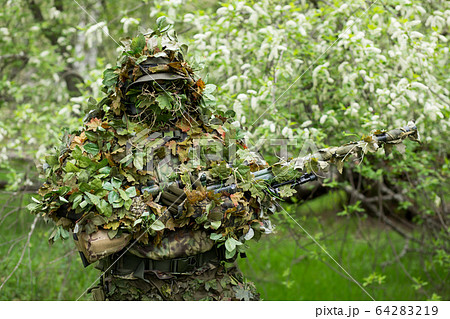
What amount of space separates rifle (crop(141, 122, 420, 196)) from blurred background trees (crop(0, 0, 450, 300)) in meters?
0.57

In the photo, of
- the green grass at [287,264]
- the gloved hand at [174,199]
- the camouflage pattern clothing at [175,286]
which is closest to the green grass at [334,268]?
the green grass at [287,264]

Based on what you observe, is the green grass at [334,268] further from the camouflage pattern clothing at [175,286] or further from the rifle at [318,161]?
the rifle at [318,161]

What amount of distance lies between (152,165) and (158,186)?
11cm

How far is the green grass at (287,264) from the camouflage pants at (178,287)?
1637mm

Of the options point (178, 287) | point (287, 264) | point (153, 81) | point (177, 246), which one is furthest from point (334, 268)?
point (153, 81)

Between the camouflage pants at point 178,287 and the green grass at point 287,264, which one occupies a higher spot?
the camouflage pants at point 178,287

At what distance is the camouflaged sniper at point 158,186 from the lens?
6.78ft

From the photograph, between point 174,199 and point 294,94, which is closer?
point 174,199

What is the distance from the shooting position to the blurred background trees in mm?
3453

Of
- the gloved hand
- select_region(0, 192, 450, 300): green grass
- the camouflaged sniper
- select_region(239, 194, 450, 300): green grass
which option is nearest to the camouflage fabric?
the camouflaged sniper

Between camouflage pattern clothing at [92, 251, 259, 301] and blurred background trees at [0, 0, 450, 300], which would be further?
blurred background trees at [0, 0, 450, 300]

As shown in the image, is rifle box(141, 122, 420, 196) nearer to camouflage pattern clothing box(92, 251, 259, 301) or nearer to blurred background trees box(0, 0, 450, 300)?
camouflage pattern clothing box(92, 251, 259, 301)

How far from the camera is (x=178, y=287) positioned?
2.24 meters

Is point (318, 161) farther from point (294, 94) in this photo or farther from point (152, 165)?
point (294, 94)
